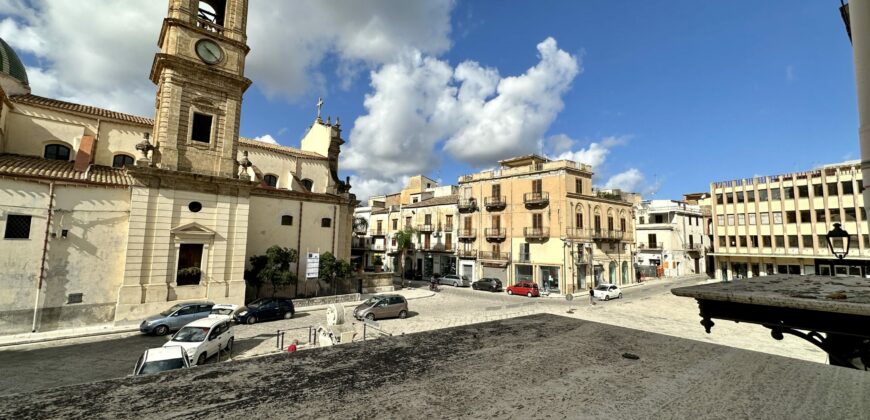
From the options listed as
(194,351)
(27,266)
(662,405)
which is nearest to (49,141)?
(27,266)

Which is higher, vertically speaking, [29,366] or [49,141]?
[49,141]

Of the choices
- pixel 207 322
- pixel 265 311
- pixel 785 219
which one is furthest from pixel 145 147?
pixel 785 219

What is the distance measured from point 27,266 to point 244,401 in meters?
22.8

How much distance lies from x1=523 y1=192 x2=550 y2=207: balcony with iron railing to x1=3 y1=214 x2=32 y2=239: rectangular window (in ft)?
114

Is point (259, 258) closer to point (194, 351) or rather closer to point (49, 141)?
point (194, 351)

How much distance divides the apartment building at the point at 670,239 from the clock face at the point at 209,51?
53.0m

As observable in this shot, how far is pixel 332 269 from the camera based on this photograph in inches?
1040

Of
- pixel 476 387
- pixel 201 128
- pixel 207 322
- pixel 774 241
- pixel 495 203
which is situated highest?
pixel 201 128

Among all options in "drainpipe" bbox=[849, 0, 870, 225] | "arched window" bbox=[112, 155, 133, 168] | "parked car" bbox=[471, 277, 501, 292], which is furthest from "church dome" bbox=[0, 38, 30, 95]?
"drainpipe" bbox=[849, 0, 870, 225]

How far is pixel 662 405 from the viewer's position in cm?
272

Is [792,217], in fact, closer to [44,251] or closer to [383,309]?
[383,309]

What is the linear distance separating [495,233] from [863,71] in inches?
1358

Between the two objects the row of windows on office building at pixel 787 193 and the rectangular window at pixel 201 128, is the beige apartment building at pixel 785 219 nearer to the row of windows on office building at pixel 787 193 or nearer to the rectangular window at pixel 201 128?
the row of windows on office building at pixel 787 193

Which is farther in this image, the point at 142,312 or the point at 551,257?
the point at 551,257
